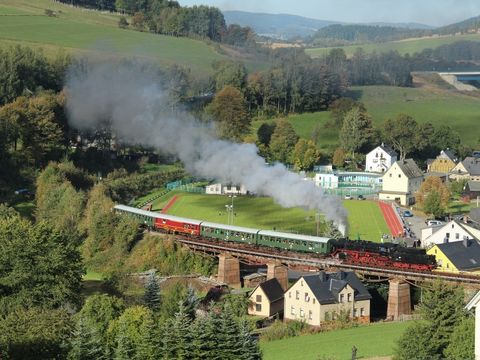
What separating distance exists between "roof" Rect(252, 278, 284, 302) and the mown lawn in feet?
45.1

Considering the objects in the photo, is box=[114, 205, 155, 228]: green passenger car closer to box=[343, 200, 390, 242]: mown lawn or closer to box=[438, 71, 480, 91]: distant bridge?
box=[343, 200, 390, 242]: mown lawn

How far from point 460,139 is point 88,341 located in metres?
82.2

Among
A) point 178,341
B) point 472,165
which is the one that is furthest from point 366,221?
point 178,341

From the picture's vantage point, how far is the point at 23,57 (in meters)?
94.4

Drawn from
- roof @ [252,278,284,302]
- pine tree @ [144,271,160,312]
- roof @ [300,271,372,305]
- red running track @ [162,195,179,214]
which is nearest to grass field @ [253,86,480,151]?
red running track @ [162,195,179,214]

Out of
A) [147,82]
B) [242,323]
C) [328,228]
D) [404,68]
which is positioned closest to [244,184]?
[328,228]

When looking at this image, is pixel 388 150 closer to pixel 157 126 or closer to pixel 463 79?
pixel 157 126

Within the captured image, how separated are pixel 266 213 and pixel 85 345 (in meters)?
36.4

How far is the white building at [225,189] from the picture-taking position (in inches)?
2837

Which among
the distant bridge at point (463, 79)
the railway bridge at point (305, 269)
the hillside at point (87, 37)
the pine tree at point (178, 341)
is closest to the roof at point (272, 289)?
the railway bridge at point (305, 269)

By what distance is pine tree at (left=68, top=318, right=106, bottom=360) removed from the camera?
3138 centimetres

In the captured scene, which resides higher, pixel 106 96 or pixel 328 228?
pixel 106 96

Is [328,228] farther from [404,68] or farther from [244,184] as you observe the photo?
[404,68]

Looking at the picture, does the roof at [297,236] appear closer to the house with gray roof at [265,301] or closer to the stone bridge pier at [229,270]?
the stone bridge pier at [229,270]
